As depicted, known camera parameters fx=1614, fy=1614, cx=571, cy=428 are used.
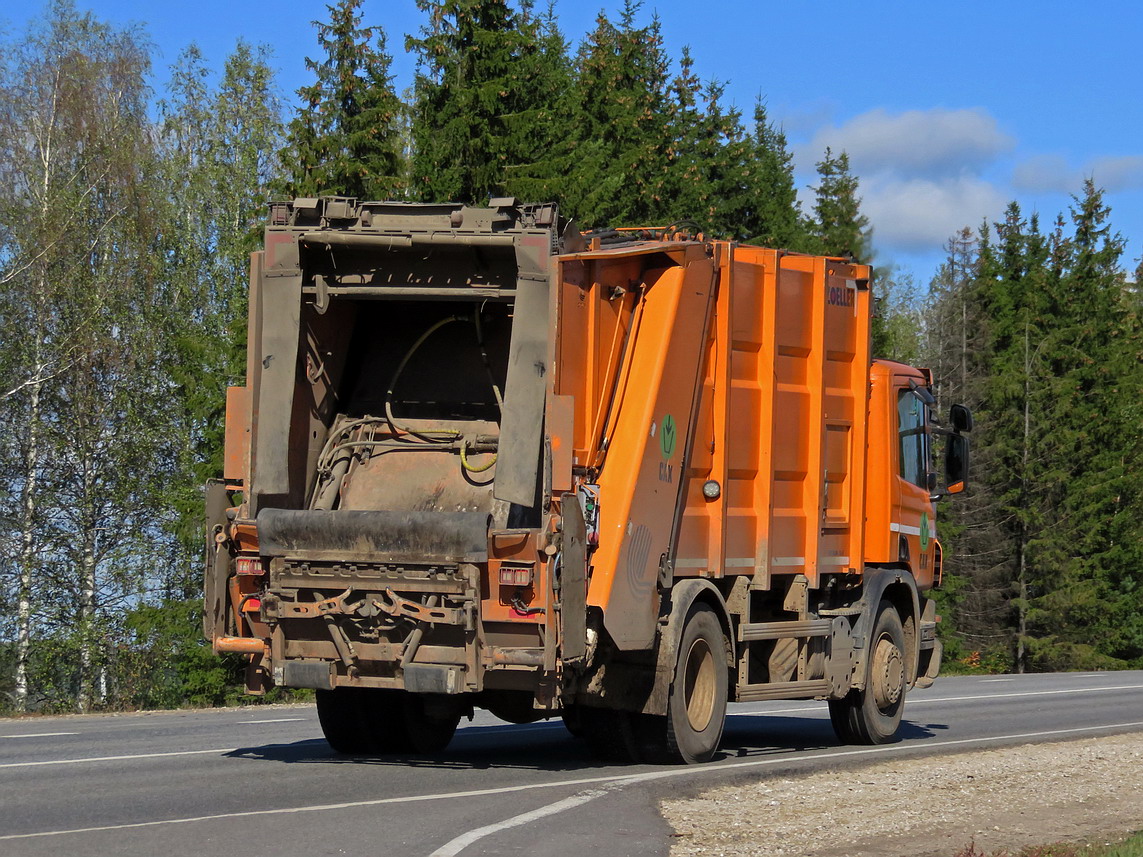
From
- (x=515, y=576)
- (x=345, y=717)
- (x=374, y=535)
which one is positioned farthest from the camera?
(x=345, y=717)

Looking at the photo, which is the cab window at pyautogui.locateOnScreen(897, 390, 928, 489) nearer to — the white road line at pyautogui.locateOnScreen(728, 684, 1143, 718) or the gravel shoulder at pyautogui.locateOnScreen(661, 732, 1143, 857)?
the gravel shoulder at pyautogui.locateOnScreen(661, 732, 1143, 857)

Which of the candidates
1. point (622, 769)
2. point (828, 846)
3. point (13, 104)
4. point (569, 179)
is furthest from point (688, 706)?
point (13, 104)

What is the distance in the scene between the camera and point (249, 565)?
1008 centimetres

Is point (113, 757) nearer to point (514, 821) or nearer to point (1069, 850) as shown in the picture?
point (514, 821)

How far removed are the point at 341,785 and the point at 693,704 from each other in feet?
8.81

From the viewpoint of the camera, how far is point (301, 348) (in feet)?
35.1

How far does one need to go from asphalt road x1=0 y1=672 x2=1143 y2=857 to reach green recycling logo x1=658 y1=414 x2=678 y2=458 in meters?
2.05

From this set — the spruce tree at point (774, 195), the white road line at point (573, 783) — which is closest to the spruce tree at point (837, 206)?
the spruce tree at point (774, 195)

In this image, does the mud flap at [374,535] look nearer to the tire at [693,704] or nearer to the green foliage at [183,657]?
the tire at [693,704]

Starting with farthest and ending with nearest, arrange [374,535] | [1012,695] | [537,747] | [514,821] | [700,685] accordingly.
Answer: [1012,695]
[537,747]
[700,685]
[374,535]
[514,821]

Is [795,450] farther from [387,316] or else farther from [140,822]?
[140,822]

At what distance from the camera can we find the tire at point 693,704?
10539 mm

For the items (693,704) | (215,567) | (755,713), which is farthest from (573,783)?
(755,713)

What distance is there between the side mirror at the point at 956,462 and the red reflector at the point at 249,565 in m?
6.86
